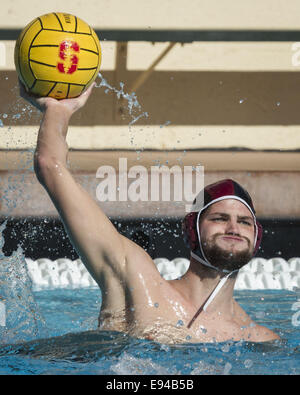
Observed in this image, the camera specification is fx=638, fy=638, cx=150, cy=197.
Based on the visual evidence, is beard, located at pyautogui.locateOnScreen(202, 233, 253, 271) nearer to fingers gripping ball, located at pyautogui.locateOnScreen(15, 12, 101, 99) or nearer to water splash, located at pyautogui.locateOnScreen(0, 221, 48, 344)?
fingers gripping ball, located at pyautogui.locateOnScreen(15, 12, 101, 99)

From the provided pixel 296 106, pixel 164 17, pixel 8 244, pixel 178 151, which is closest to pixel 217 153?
pixel 178 151

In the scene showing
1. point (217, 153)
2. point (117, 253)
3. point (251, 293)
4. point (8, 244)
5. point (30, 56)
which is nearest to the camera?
point (117, 253)

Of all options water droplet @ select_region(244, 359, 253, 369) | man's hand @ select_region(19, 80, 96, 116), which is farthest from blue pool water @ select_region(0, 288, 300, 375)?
man's hand @ select_region(19, 80, 96, 116)

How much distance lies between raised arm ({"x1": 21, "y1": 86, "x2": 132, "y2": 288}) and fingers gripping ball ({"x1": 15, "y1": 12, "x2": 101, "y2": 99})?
10 cm

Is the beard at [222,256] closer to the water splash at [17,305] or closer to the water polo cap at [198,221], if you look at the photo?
the water polo cap at [198,221]

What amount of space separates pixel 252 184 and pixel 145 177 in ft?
2.59

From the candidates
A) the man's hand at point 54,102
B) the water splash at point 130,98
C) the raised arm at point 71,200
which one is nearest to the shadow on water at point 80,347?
the raised arm at point 71,200

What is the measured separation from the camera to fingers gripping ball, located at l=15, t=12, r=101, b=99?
2051 millimetres

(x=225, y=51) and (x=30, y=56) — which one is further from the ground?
(x=225, y=51)

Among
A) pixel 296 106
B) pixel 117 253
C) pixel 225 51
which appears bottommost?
pixel 117 253

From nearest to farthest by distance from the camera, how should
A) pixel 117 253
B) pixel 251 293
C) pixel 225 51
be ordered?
pixel 117 253, pixel 251 293, pixel 225 51

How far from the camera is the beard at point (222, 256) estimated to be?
6.70 feet

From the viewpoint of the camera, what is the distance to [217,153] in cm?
609
